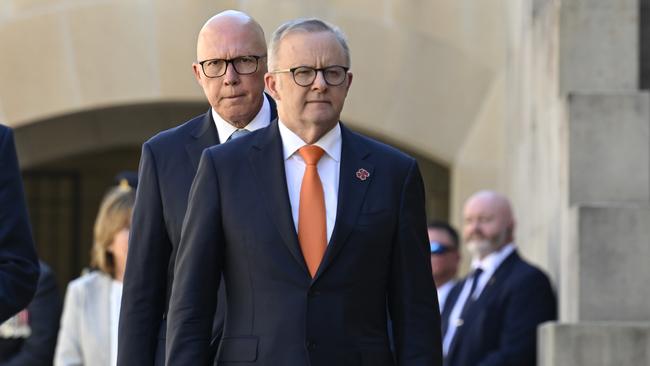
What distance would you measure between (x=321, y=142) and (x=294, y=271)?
42 cm

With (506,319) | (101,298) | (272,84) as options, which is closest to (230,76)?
(272,84)

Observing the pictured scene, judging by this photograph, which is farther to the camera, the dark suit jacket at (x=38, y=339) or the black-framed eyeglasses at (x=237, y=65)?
the dark suit jacket at (x=38, y=339)

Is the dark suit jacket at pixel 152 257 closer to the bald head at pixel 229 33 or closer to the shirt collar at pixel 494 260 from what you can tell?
the bald head at pixel 229 33

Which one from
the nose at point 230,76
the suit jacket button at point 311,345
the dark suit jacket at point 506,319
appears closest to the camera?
the suit jacket button at point 311,345

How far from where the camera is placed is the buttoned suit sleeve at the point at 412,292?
17.6 ft

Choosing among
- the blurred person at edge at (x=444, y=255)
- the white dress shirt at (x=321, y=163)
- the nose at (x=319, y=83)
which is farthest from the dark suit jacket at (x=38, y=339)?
the nose at (x=319, y=83)

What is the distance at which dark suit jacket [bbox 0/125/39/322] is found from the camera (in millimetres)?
5797

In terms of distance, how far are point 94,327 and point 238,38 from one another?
3066mm

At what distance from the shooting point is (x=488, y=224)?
35.8ft

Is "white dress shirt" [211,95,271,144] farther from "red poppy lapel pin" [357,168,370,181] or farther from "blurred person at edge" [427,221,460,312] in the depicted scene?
"blurred person at edge" [427,221,460,312]

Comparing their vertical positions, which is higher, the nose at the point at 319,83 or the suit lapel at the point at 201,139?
the nose at the point at 319,83

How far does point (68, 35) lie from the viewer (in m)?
15.3

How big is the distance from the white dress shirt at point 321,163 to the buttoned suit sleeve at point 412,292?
22 centimetres

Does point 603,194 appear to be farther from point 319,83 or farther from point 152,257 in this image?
point 319,83
